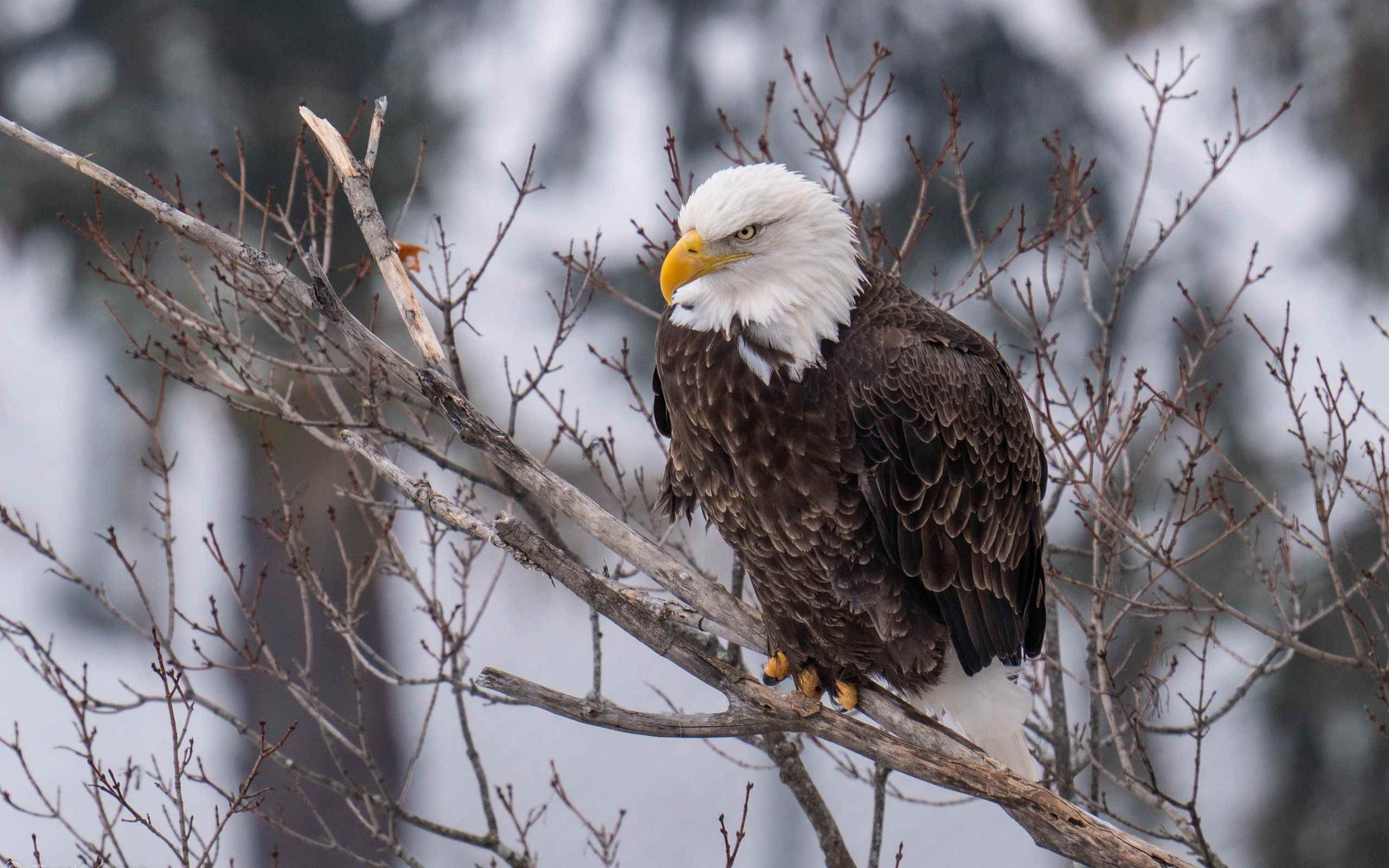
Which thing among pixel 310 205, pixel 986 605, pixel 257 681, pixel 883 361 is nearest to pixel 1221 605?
pixel 986 605

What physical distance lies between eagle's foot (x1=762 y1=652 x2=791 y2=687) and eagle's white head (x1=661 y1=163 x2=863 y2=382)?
2.50ft

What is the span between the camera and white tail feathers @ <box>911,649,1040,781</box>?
2.93 metres

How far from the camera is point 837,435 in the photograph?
8.23 ft

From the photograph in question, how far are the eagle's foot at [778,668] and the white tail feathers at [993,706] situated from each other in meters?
0.34

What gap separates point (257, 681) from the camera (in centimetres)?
821

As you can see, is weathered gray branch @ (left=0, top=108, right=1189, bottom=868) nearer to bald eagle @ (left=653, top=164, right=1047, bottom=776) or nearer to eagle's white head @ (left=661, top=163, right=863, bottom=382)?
bald eagle @ (left=653, top=164, right=1047, bottom=776)

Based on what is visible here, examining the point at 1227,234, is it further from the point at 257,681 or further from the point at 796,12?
the point at 257,681

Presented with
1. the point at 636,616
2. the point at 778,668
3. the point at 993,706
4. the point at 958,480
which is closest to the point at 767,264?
the point at 958,480

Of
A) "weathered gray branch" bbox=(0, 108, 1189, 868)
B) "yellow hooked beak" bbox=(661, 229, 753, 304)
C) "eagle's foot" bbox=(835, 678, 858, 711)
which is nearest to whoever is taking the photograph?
"weathered gray branch" bbox=(0, 108, 1189, 868)

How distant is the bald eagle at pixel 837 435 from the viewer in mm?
2502

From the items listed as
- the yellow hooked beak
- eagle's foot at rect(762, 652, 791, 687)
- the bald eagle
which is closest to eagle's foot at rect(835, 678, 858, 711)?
the bald eagle

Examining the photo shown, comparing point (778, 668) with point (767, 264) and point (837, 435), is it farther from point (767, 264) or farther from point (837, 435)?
point (767, 264)

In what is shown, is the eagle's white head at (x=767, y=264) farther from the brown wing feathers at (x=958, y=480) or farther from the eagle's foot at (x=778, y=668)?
the eagle's foot at (x=778, y=668)

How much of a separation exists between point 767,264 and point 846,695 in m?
0.99
